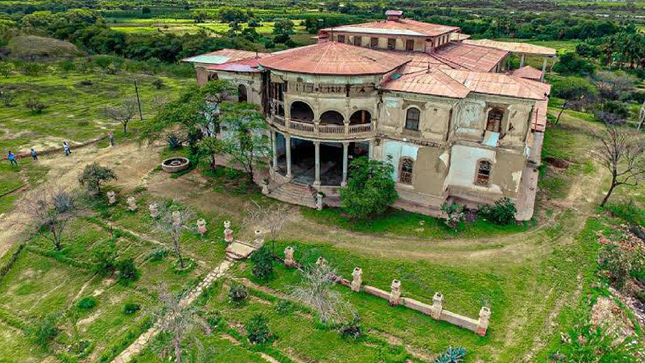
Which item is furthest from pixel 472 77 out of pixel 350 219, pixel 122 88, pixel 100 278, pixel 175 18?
pixel 175 18

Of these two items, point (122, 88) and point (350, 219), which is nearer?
point (350, 219)

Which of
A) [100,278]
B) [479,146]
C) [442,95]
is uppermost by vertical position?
[442,95]

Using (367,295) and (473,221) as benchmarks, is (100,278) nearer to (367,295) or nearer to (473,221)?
(367,295)

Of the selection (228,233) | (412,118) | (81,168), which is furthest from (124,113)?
(412,118)

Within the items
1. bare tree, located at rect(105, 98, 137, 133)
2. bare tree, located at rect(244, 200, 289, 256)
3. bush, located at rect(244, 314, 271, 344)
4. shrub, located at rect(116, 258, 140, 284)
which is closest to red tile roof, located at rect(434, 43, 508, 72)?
bare tree, located at rect(244, 200, 289, 256)

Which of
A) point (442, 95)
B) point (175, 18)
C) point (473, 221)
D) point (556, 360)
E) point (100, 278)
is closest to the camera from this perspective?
point (556, 360)

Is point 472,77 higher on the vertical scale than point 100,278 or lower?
higher
